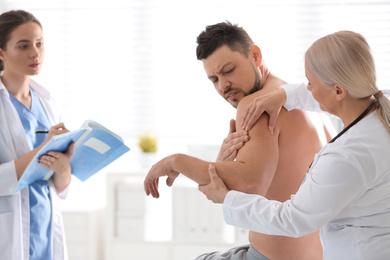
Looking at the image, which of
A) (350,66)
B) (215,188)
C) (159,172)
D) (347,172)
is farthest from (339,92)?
(159,172)

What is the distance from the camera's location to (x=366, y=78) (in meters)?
1.24

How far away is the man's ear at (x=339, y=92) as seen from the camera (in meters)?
1.26

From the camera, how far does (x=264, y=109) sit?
1.51 meters

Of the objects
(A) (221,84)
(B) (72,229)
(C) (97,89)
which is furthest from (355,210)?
(C) (97,89)

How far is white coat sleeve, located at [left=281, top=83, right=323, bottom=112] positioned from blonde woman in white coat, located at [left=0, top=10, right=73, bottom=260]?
951mm

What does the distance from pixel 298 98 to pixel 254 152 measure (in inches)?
9.6

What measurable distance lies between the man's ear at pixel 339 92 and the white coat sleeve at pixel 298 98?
306mm

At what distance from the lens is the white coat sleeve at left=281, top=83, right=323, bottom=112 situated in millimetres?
1577

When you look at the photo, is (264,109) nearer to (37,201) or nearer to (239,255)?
(239,255)

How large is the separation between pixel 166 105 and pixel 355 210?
3.04 meters

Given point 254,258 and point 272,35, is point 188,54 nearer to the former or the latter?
point 272,35

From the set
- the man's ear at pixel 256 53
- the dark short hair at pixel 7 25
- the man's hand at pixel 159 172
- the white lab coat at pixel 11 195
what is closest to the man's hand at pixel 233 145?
the man's hand at pixel 159 172

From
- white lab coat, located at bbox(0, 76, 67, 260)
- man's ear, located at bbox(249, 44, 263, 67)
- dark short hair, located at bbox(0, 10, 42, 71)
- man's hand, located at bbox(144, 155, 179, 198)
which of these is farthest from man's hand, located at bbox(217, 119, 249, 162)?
dark short hair, located at bbox(0, 10, 42, 71)

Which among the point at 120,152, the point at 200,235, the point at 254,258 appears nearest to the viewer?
the point at 254,258
